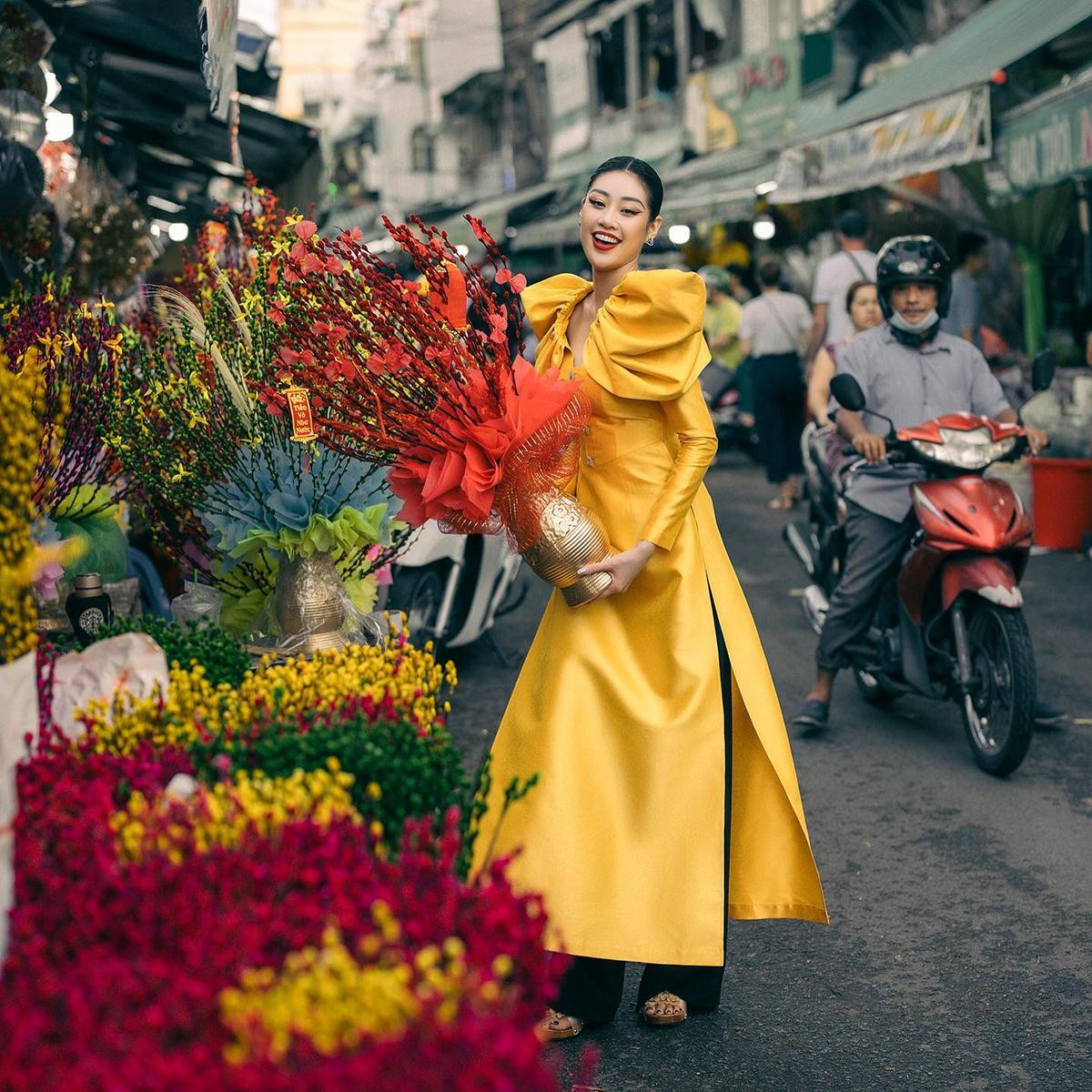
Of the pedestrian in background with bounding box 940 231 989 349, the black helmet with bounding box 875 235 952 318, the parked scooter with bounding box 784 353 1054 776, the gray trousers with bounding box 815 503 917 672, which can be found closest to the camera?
the parked scooter with bounding box 784 353 1054 776

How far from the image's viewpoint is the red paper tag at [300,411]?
334 centimetres

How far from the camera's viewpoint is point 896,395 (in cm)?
618

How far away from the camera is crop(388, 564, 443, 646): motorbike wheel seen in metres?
6.88

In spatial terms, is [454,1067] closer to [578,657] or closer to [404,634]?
[404,634]

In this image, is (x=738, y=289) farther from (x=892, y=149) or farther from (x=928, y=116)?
(x=928, y=116)

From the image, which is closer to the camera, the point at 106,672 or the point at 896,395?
the point at 106,672

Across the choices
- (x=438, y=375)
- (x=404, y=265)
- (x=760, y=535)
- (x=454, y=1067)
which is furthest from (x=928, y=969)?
(x=404, y=265)

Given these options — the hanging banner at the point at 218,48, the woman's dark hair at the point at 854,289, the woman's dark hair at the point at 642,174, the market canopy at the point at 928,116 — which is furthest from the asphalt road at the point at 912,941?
the market canopy at the point at 928,116

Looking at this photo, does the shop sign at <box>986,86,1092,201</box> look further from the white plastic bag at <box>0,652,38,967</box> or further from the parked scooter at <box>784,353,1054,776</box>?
the white plastic bag at <box>0,652,38,967</box>

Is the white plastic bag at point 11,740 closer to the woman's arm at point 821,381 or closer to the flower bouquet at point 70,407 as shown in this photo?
the flower bouquet at point 70,407

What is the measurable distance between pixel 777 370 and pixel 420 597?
6704mm

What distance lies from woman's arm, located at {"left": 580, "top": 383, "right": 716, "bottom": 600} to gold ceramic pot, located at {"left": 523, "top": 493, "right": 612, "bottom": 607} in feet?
0.12

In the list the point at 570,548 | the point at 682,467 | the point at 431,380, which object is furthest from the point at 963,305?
the point at 431,380

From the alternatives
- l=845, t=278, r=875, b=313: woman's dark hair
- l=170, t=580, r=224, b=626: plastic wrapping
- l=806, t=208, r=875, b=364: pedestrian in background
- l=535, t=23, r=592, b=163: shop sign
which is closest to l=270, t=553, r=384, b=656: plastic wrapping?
l=170, t=580, r=224, b=626: plastic wrapping
